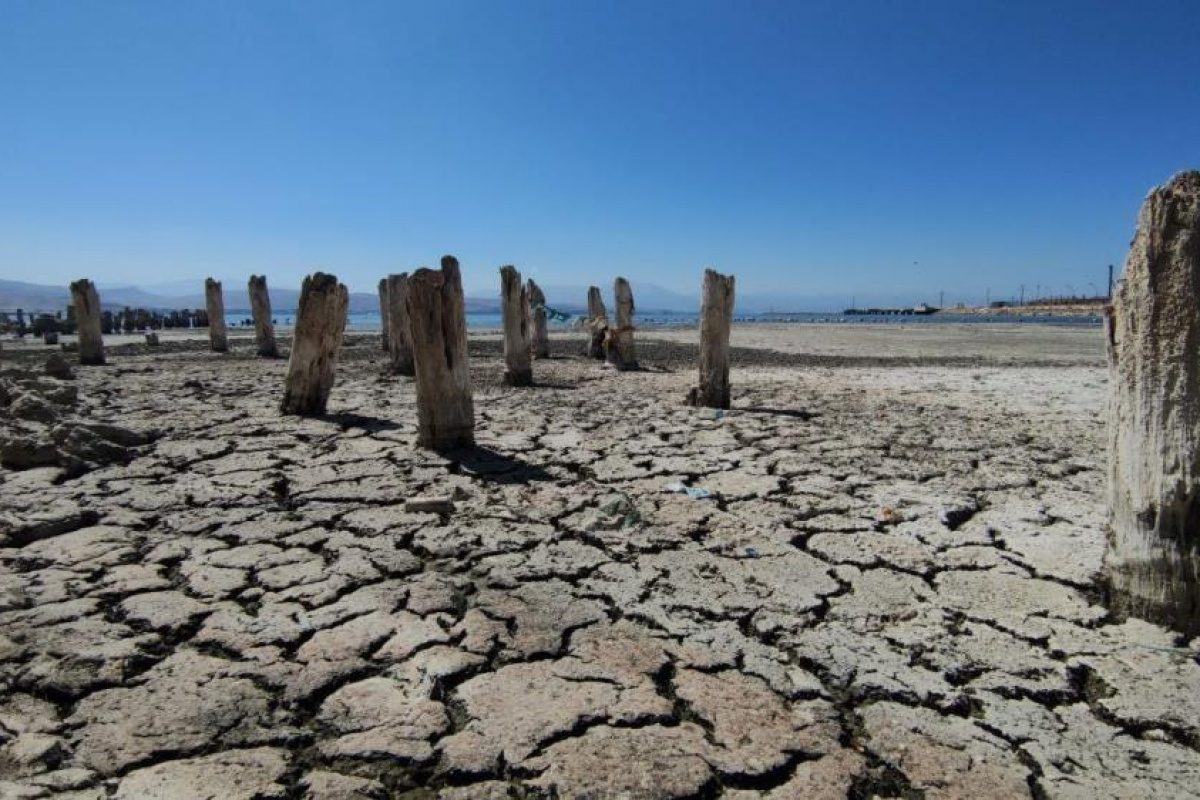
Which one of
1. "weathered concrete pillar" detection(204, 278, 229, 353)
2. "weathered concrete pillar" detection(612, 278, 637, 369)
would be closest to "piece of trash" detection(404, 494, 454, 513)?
"weathered concrete pillar" detection(612, 278, 637, 369)

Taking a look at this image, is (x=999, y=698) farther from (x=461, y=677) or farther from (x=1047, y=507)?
(x=1047, y=507)

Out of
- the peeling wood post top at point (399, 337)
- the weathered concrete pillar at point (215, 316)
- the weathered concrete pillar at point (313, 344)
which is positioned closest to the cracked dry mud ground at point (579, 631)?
the weathered concrete pillar at point (313, 344)

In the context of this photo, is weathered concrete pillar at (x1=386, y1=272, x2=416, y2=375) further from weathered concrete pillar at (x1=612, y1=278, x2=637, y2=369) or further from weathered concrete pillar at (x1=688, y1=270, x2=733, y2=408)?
weathered concrete pillar at (x1=688, y1=270, x2=733, y2=408)

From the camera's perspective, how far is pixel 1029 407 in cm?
831

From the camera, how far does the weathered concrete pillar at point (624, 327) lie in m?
13.3

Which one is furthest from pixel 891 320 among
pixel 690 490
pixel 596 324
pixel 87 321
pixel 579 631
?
pixel 579 631

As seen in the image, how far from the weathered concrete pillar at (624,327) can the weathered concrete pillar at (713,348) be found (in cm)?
485

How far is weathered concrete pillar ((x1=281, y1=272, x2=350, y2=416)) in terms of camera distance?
7664 millimetres

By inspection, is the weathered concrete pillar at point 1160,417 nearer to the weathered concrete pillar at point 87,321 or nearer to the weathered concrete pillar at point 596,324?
the weathered concrete pillar at point 596,324

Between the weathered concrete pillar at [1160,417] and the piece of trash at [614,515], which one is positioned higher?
the weathered concrete pillar at [1160,417]

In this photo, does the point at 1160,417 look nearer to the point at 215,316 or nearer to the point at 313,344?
the point at 313,344

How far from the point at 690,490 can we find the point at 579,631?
2.15m

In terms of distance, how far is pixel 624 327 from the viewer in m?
13.3

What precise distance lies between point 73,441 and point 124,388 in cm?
576
